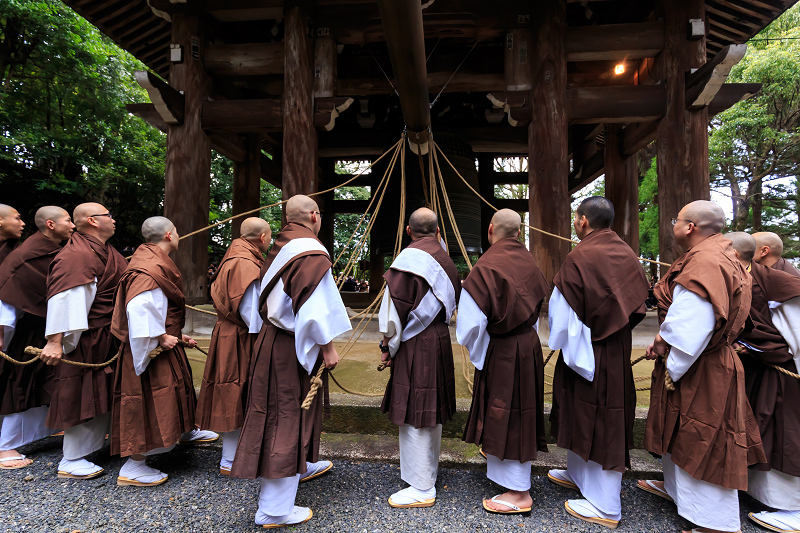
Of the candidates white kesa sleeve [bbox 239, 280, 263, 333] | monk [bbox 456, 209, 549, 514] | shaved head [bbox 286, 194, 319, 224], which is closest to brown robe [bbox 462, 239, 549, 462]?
monk [bbox 456, 209, 549, 514]

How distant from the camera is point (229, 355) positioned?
8.40 ft

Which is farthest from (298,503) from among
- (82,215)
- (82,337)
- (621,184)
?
(621,184)

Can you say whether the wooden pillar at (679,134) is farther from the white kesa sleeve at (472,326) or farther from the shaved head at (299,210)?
the shaved head at (299,210)

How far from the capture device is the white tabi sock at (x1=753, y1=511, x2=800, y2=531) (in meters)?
2.06

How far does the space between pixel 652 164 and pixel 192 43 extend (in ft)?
46.7

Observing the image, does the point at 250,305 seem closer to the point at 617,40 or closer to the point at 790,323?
the point at 790,323

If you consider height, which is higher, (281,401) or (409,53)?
(409,53)

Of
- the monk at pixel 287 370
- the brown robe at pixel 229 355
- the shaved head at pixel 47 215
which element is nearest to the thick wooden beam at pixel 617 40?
the monk at pixel 287 370

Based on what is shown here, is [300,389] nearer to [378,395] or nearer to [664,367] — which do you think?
[378,395]

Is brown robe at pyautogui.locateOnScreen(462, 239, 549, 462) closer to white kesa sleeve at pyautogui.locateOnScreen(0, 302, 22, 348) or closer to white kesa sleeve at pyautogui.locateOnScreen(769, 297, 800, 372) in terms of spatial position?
white kesa sleeve at pyautogui.locateOnScreen(769, 297, 800, 372)

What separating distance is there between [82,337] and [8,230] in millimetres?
1296

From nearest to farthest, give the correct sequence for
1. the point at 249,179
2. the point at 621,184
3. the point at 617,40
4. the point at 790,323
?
1. the point at 790,323
2. the point at 617,40
3. the point at 621,184
4. the point at 249,179

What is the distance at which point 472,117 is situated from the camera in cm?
729

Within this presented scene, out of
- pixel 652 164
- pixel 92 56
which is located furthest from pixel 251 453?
pixel 652 164
